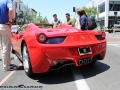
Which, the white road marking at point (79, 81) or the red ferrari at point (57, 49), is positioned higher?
the red ferrari at point (57, 49)

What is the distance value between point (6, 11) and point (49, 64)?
2.17 metres

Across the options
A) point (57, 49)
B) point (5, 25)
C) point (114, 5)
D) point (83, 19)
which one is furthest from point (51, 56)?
point (114, 5)

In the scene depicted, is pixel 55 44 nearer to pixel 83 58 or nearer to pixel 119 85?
pixel 83 58

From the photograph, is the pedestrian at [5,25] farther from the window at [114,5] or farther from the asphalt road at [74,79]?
the window at [114,5]

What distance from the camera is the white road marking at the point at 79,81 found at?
4.08 meters

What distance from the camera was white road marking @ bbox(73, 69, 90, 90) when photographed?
13.4ft

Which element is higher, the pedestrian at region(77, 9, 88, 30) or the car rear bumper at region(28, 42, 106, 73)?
the pedestrian at region(77, 9, 88, 30)

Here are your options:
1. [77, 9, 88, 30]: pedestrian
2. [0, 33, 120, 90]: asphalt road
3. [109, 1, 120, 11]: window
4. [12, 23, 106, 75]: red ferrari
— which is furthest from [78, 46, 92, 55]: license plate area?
[109, 1, 120, 11]: window

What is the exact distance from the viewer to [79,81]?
451cm

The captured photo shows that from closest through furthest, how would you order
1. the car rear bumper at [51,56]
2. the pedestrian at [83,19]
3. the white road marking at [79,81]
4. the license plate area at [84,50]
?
the white road marking at [79,81], the car rear bumper at [51,56], the license plate area at [84,50], the pedestrian at [83,19]

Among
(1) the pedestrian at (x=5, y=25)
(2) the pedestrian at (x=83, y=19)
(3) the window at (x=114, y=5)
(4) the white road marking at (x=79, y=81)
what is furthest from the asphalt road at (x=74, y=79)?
(3) the window at (x=114, y=5)

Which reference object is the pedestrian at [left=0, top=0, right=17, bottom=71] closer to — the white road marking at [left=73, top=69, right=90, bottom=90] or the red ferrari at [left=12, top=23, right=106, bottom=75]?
the red ferrari at [left=12, top=23, right=106, bottom=75]

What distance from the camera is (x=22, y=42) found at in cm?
536

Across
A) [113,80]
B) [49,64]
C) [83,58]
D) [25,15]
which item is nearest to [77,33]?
[83,58]
